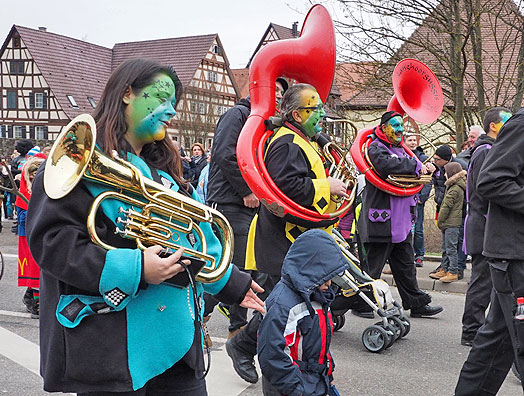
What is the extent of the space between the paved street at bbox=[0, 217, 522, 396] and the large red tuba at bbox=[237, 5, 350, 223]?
126 cm

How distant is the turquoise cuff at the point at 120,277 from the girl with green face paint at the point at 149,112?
50cm

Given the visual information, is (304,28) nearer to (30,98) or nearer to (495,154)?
(495,154)

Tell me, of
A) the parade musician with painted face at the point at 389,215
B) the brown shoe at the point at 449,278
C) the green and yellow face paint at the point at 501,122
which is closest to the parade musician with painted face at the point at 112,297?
the green and yellow face paint at the point at 501,122

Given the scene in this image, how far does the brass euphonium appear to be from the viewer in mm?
2158

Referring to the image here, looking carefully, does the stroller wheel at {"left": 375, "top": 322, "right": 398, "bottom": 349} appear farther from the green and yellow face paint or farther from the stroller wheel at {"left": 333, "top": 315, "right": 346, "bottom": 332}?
the green and yellow face paint

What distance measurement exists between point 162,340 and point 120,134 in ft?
2.44

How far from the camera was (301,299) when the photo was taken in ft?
10.4

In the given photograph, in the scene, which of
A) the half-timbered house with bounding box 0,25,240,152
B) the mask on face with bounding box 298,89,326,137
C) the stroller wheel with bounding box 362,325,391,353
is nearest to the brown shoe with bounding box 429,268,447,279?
the stroller wheel with bounding box 362,325,391,353

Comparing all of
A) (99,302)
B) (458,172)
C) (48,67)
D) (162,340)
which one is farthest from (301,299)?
(48,67)

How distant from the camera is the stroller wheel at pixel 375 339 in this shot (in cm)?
541

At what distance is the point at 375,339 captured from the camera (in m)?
5.46

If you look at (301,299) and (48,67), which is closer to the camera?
(301,299)

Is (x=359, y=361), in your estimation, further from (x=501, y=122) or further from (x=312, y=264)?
(x=312, y=264)

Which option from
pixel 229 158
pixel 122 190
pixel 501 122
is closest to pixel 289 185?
pixel 229 158
